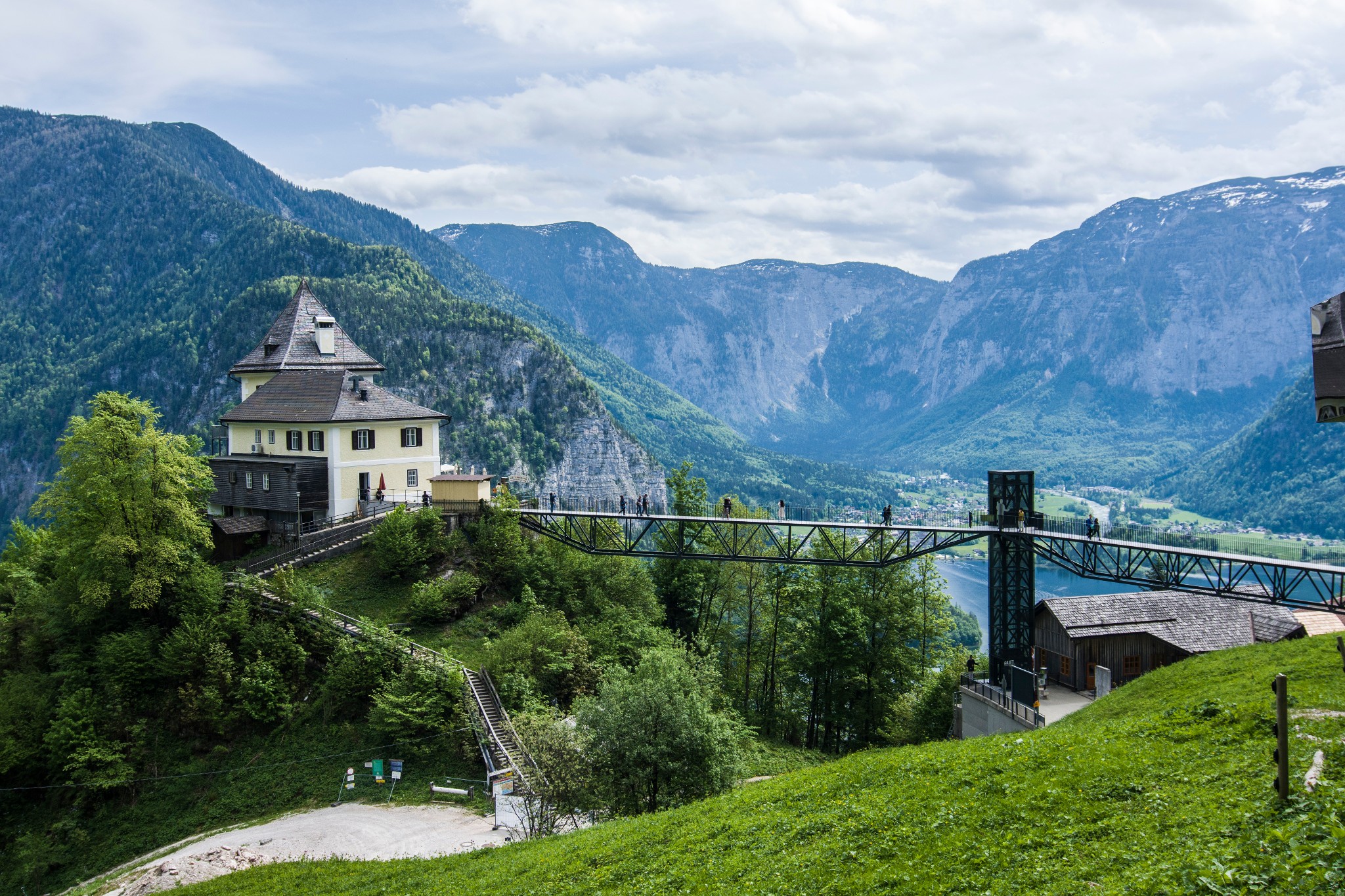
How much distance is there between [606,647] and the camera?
4684 cm

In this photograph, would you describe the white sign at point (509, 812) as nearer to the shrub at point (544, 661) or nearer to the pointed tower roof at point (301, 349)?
the shrub at point (544, 661)

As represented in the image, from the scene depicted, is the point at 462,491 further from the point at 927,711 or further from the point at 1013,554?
the point at 1013,554

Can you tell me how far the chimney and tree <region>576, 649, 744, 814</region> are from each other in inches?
1854

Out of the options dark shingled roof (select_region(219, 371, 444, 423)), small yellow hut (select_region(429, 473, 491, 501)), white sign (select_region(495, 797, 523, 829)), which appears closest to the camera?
white sign (select_region(495, 797, 523, 829))

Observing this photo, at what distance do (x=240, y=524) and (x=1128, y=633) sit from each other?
51.9 meters

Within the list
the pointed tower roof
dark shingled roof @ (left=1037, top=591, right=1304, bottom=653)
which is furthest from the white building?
dark shingled roof @ (left=1037, top=591, right=1304, bottom=653)

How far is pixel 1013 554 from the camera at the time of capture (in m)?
44.1

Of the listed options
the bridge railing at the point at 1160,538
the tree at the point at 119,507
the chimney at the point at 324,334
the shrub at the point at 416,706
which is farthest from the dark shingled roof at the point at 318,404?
the bridge railing at the point at 1160,538

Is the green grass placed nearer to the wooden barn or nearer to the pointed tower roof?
the wooden barn

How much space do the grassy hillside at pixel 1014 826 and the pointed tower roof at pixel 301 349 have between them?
148 feet

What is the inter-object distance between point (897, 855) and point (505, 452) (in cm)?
17192

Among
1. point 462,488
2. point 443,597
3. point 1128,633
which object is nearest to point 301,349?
point 462,488

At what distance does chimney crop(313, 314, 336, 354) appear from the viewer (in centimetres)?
6712

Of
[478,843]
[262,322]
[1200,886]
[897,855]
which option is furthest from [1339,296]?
[262,322]
